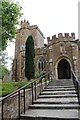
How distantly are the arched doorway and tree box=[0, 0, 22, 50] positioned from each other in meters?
15.3

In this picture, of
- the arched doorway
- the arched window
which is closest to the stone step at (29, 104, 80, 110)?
the arched doorway

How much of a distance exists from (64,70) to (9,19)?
56.3ft

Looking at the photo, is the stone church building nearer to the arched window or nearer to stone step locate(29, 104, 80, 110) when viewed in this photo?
the arched window

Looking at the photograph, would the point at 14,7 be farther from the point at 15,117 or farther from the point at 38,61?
the point at 38,61

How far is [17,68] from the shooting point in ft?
116

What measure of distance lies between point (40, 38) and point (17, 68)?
403 inches

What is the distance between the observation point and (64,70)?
30.5 metres

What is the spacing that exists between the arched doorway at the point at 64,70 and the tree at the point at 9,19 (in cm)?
1526

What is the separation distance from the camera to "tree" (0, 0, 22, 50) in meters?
14.5

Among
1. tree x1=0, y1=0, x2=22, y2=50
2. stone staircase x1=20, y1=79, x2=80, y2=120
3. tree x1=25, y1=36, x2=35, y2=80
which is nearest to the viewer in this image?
stone staircase x1=20, y1=79, x2=80, y2=120

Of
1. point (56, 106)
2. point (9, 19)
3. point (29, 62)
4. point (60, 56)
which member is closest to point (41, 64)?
point (60, 56)

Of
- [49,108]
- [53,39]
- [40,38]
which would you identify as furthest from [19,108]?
[40,38]

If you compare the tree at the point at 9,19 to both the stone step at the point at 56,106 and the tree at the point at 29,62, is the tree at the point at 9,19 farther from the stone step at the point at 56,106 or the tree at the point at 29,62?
the tree at the point at 29,62

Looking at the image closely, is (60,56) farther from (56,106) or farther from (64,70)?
(56,106)
